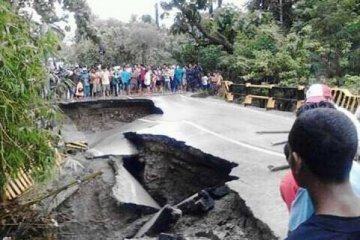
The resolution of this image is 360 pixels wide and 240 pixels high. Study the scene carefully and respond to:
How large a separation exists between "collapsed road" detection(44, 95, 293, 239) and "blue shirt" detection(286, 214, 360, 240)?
4141 millimetres

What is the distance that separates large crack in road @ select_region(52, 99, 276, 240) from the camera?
292 inches

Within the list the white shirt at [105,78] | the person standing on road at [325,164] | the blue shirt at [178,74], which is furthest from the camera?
the blue shirt at [178,74]

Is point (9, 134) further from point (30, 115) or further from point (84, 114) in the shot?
point (84, 114)

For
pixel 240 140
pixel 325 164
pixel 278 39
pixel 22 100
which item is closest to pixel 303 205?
pixel 325 164

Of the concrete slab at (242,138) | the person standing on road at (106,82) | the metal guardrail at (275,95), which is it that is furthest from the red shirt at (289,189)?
the person standing on road at (106,82)

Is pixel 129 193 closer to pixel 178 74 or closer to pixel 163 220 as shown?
pixel 163 220

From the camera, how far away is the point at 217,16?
2945 centimetres

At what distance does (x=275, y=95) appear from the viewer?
728 inches

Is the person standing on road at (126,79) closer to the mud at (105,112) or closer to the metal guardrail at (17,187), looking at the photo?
the mud at (105,112)

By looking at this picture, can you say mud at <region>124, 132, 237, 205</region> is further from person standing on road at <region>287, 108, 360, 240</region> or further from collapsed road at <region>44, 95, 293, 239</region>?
person standing on road at <region>287, 108, 360, 240</region>

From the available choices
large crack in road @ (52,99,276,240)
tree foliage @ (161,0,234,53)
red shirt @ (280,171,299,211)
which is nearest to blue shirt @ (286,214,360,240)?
red shirt @ (280,171,299,211)

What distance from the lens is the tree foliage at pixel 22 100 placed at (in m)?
6.16

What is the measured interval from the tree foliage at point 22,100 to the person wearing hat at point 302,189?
11.4ft

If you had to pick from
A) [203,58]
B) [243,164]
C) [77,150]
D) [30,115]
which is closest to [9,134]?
[30,115]
